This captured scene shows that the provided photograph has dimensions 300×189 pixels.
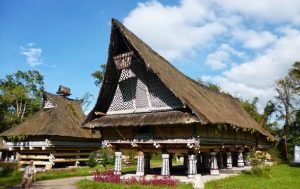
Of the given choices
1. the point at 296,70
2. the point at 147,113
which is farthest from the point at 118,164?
the point at 296,70

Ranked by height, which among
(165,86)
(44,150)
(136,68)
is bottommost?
(44,150)

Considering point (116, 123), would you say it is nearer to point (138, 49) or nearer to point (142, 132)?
point (142, 132)

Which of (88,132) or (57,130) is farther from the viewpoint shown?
(88,132)

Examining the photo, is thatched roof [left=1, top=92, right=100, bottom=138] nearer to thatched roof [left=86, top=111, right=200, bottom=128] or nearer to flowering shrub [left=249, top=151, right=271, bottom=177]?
thatched roof [left=86, top=111, right=200, bottom=128]

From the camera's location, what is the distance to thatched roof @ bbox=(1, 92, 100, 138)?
89.6 feet

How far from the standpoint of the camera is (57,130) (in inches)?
1069

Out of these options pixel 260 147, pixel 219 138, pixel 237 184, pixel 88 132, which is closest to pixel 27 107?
pixel 88 132

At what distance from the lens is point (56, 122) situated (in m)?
28.3

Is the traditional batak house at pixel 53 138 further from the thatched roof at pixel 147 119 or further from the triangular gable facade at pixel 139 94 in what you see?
the triangular gable facade at pixel 139 94

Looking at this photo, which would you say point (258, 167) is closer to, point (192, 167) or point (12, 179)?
point (192, 167)

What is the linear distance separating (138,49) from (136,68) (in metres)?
1.81

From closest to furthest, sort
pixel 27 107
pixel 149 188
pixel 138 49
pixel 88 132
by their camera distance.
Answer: pixel 149 188
pixel 138 49
pixel 88 132
pixel 27 107

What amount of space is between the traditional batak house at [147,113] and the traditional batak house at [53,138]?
6.05 meters

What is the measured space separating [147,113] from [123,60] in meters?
3.30
